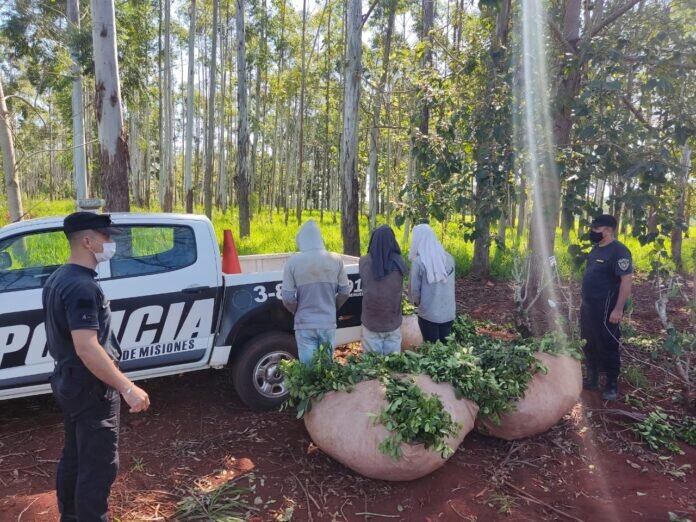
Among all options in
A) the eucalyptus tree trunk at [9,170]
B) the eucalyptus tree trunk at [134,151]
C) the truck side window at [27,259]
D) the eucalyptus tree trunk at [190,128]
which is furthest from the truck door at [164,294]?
the eucalyptus tree trunk at [134,151]

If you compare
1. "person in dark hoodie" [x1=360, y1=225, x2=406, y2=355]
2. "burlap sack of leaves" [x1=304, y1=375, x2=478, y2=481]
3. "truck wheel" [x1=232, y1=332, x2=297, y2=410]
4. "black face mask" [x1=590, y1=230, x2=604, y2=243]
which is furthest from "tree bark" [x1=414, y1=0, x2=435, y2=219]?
"burlap sack of leaves" [x1=304, y1=375, x2=478, y2=481]

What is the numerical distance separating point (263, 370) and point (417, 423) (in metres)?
1.87

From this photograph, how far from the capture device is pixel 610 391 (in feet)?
15.9

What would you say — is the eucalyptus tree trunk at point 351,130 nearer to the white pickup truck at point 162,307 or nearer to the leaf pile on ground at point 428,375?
the white pickup truck at point 162,307

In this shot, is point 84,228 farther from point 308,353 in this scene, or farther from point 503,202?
point 503,202

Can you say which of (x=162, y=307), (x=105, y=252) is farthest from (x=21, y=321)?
(x=105, y=252)

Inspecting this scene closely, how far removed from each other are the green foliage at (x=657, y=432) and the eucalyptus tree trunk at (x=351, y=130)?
605 cm

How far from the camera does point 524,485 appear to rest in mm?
3566

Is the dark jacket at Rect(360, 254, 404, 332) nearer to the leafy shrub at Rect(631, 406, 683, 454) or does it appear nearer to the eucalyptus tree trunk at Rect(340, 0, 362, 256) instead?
the leafy shrub at Rect(631, 406, 683, 454)

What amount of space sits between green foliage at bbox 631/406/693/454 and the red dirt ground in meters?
0.08

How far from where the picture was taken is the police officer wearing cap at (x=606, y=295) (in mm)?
4781

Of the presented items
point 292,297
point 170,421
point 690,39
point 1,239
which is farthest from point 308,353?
point 690,39

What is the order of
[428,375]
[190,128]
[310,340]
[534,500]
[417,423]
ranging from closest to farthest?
[417,423] < [534,500] < [428,375] < [310,340] < [190,128]

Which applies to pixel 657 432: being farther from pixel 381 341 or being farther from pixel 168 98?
pixel 168 98
